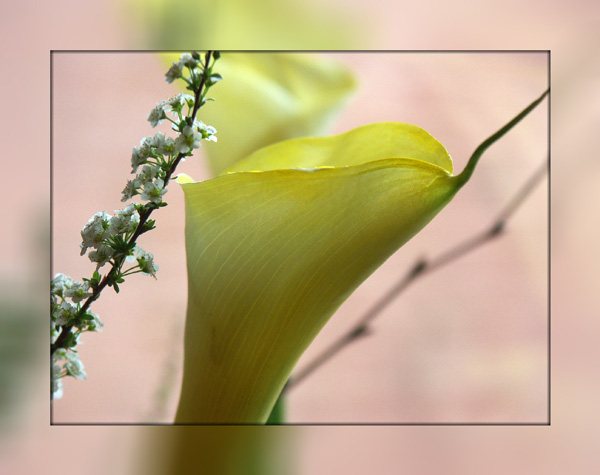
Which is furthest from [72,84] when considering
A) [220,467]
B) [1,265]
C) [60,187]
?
[220,467]

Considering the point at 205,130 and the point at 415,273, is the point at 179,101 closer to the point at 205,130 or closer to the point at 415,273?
the point at 205,130

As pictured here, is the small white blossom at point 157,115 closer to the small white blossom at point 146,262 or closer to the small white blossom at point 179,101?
the small white blossom at point 179,101

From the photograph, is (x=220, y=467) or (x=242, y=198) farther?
(x=220, y=467)

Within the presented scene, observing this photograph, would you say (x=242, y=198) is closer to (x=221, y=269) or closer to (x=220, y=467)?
(x=221, y=269)

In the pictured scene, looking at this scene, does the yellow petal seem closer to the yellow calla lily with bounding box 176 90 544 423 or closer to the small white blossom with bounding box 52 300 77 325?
the yellow calla lily with bounding box 176 90 544 423

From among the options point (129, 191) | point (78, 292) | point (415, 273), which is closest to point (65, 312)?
point (78, 292)

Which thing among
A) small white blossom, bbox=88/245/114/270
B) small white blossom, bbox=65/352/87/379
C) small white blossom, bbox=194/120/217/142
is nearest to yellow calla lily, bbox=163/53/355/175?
small white blossom, bbox=194/120/217/142

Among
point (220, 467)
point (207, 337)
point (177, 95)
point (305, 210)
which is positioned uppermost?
point (177, 95)
